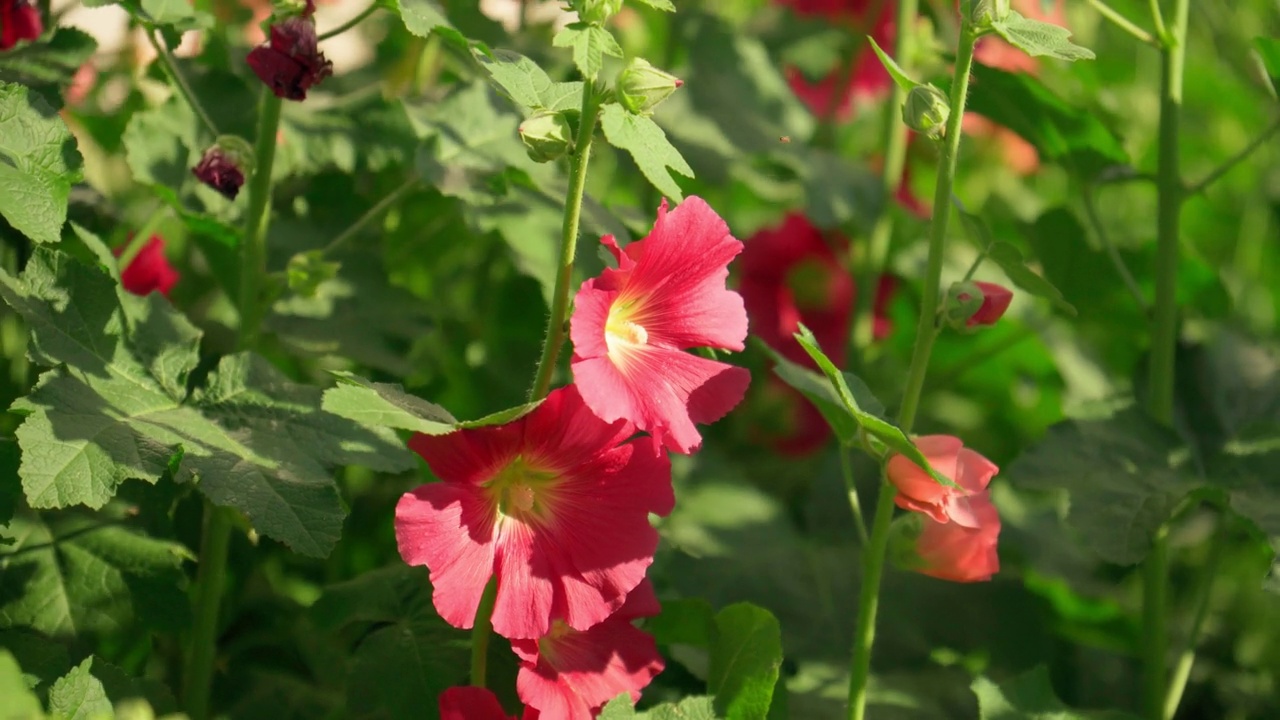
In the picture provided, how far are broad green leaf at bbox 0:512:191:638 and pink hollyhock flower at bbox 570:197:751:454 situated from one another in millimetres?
365

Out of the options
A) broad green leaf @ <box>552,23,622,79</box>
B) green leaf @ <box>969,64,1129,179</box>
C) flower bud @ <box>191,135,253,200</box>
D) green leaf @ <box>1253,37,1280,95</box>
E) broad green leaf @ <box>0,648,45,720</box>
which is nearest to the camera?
broad green leaf @ <box>0,648,45,720</box>

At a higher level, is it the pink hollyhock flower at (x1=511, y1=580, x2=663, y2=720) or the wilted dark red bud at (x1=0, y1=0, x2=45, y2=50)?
the wilted dark red bud at (x1=0, y1=0, x2=45, y2=50)

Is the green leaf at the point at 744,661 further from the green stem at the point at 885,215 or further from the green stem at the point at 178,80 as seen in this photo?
the green stem at the point at 885,215

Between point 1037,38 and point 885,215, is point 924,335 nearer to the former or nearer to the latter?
point 1037,38

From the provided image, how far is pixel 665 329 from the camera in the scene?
78cm

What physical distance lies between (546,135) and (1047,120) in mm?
629

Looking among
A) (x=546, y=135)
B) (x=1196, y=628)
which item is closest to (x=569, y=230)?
(x=546, y=135)

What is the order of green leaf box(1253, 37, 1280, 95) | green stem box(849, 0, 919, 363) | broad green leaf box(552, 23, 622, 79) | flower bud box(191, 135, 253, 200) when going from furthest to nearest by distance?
green stem box(849, 0, 919, 363) < green leaf box(1253, 37, 1280, 95) < flower bud box(191, 135, 253, 200) < broad green leaf box(552, 23, 622, 79)

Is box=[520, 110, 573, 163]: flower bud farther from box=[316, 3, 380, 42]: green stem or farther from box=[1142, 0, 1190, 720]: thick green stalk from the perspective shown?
box=[1142, 0, 1190, 720]: thick green stalk

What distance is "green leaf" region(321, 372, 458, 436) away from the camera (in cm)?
64

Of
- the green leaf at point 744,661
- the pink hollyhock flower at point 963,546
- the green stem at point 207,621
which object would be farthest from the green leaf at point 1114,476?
the green stem at point 207,621

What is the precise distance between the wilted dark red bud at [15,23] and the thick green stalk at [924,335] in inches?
28.1

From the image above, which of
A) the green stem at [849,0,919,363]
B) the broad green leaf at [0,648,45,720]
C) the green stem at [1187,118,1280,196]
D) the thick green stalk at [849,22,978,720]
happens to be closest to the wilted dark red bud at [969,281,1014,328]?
the thick green stalk at [849,22,978,720]

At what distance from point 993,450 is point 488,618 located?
91 cm
